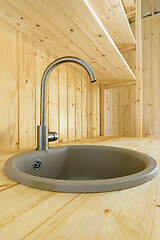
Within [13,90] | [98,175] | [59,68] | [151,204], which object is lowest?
[98,175]

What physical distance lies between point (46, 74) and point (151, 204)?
554mm

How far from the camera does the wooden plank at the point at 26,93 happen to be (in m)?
0.77

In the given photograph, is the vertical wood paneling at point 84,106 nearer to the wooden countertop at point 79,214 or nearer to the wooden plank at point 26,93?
the wooden plank at point 26,93

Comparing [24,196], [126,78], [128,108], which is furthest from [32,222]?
[128,108]

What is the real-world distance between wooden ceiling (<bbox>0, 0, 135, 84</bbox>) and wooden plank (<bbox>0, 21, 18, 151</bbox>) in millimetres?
71

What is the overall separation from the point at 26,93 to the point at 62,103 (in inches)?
12.7

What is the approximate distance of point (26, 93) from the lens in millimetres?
803

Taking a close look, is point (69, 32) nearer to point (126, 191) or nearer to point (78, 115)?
point (78, 115)

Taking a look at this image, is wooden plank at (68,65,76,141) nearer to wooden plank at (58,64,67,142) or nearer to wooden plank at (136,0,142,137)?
wooden plank at (58,64,67,142)

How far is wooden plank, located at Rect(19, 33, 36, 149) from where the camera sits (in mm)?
773

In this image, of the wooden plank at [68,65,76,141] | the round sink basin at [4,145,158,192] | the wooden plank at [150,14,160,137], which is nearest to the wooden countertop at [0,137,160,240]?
the round sink basin at [4,145,158,192]

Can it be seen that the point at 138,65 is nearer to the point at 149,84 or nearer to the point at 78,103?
the point at 78,103

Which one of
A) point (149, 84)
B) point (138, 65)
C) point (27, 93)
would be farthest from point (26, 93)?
point (149, 84)

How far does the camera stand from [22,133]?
2.55 ft
